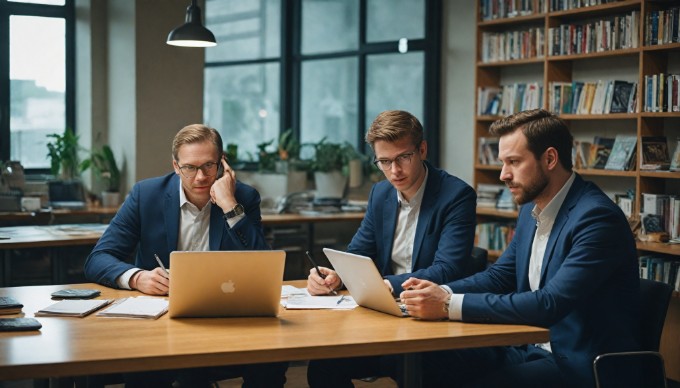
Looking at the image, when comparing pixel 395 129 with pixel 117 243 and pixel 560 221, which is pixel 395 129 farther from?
pixel 117 243

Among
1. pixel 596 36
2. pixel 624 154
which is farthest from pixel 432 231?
pixel 596 36

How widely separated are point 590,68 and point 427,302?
159 inches

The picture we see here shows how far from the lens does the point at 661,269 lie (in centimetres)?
516

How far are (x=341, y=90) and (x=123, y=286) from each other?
504 cm

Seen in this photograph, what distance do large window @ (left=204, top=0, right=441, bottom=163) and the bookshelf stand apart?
1011mm

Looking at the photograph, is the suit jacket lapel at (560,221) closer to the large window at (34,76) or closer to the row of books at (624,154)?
the row of books at (624,154)

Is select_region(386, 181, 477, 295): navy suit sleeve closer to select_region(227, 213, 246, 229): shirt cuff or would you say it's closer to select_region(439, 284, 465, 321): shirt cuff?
select_region(439, 284, 465, 321): shirt cuff

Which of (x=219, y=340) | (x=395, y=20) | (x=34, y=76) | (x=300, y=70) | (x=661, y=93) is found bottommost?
(x=219, y=340)

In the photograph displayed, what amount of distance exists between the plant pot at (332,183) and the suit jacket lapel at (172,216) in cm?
399

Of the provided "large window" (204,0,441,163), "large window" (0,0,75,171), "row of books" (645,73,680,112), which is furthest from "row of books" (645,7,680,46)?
"large window" (0,0,75,171)

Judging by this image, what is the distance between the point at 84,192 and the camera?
6.75 metres

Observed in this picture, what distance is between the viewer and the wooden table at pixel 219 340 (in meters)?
2.08

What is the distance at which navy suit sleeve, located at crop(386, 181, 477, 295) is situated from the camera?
3.16 m

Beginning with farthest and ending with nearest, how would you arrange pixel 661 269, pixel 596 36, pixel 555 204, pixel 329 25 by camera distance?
pixel 329 25
pixel 596 36
pixel 661 269
pixel 555 204
